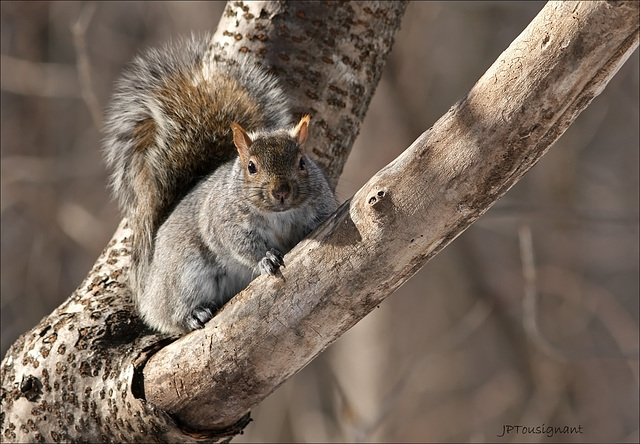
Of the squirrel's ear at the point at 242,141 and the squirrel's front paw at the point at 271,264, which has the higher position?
the squirrel's ear at the point at 242,141

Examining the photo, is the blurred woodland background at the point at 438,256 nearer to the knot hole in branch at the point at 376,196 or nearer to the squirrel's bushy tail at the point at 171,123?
the squirrel's bushy tail at the point at 171,123

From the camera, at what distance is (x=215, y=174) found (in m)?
2.35

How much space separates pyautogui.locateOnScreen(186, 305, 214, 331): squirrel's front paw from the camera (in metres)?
2.10

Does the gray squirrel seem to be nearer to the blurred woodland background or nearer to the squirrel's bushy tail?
the squirrel's bushy tail

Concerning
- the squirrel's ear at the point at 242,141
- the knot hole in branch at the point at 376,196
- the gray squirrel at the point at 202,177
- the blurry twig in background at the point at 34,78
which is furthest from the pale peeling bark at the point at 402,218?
the blurry twig in background at the point at 34,78

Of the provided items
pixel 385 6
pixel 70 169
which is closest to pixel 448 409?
pixel 70 169

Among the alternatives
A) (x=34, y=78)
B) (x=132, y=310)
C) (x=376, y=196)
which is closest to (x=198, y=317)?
(x=132, y=310)

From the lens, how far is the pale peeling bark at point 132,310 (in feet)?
6.83

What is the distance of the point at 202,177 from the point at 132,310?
0.45 m

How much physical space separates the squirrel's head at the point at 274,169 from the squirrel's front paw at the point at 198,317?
1.02ft

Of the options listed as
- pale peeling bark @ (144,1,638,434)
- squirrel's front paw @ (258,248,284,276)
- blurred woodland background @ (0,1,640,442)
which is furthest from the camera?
blurred woodland background @ (0,1,640,442)

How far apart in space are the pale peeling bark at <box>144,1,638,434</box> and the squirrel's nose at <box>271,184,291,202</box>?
0.26 meters

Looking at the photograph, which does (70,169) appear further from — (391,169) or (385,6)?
(391,169)

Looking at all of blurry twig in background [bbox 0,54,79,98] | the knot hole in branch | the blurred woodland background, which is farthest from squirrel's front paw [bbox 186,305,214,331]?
blurry twig in background [bbox 0,54,79,98]
